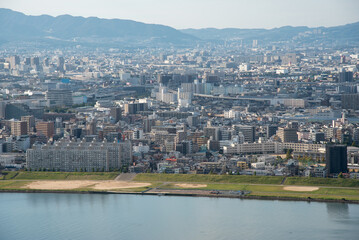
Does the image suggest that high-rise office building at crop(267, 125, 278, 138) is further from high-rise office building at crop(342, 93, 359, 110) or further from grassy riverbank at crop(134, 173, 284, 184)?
→ high-rise office building at crop(342, 93, 359, 110)

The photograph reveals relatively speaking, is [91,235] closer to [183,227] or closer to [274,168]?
[183,227]

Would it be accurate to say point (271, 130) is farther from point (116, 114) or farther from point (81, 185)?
point (81, 185)

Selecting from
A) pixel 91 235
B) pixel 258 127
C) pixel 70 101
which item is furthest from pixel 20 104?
pixel 91 235

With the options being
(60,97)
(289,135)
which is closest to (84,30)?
(60,97)

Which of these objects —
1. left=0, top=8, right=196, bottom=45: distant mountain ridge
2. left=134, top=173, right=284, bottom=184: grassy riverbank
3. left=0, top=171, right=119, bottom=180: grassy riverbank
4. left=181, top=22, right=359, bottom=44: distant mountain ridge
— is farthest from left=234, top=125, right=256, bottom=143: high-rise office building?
left=0, top=8, right=196, bottom=45: distant mountain ridge

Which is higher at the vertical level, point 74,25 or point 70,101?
point 74,25
